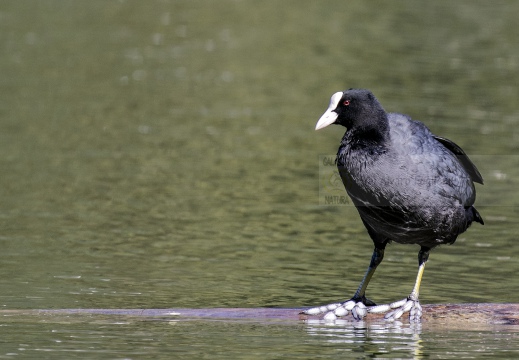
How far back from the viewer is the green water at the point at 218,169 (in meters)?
7.57

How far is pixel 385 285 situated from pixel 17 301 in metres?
3.20

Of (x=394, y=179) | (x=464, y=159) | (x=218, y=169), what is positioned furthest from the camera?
(x=218, y=169)

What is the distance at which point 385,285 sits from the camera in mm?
9578

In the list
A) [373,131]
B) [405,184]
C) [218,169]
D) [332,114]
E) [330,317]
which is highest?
[332,114]

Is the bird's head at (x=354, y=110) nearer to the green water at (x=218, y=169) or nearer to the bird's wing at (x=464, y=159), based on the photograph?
the bird's wing at (x=464, y=159)

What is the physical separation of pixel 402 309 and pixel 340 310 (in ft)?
1.51

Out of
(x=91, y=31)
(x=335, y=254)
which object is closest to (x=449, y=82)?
(x=91, y=31)

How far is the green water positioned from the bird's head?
1468 mm

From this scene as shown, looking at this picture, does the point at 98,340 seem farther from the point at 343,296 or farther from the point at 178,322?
the point at 343,296

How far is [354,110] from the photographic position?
7664mm

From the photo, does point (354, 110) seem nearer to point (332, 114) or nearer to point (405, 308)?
point (332, 114)

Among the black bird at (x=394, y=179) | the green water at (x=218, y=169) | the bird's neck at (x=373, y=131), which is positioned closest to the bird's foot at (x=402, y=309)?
the black bird at (x=394, y=179)

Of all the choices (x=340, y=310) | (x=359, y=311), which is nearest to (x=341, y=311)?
(x=340, y=310)

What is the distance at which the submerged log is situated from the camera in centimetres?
737
